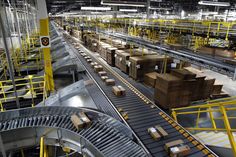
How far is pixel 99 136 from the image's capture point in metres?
4.51

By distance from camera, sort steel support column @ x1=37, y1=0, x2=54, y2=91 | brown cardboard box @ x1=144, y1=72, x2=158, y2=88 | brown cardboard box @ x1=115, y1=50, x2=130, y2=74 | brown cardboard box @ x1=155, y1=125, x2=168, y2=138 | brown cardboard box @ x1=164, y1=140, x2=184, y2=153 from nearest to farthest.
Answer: brown cardboard box @ x1=164, y1=140, x2=184, y2=153, brown cardboard box @ x1=155, y1=125, x2=168, y2=138, steel support column @ x1=37, y1=0, x2=54, y2=91, brown cardboard box @ x1=144, y1=72, x2=158, y2=88, brown cardboard box @ x1=115, y1=50, x2=130, y2=74

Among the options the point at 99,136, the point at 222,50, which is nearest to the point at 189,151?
the point at 99,136

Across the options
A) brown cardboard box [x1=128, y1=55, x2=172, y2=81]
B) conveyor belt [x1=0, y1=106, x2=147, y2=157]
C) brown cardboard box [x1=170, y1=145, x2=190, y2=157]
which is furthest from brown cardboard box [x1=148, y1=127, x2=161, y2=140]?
brown cardboard box [x1=128, y1=55, x2=172, y2=81]

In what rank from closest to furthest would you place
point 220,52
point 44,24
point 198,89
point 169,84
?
point 169,84
point 44,24
point 198,89
point 220,52

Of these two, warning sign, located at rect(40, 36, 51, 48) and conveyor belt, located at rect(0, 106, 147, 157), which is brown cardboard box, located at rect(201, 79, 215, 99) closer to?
conveyor belt, located at rect(0, 106, 147, 157)

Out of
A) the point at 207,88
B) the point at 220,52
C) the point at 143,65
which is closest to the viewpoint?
the point at 207,88

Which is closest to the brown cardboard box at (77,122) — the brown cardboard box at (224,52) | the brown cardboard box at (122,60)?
the brown cardboard box at (122,60)

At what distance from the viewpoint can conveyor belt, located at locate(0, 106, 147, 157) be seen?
4.22 metres

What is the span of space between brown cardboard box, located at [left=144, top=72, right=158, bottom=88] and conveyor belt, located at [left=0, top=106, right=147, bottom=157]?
478 cm

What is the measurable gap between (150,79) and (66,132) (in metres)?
5.87

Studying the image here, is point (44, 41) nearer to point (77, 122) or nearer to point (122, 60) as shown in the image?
point (77, 122)

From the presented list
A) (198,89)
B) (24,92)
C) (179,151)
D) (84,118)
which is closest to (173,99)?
(198,89)

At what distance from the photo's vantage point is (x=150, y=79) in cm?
948

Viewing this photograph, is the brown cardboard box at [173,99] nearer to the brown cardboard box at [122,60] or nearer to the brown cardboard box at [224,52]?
the brown cardboard box at [122,60]
